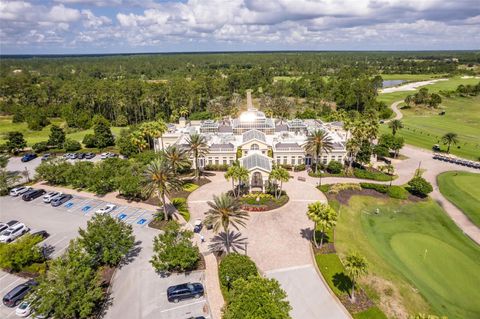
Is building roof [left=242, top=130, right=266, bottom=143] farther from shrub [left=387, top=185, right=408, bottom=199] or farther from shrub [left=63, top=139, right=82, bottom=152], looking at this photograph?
shrub [left=63, top=139, right=82, bottom=152]

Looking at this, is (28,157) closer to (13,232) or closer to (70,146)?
(70,146)

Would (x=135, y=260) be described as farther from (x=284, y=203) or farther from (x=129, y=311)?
(x=284, y=203)

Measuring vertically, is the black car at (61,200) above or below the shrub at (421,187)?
below

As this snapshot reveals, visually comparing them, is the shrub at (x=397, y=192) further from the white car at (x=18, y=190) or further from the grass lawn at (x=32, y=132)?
the grass lawn at (x=32, y=132)

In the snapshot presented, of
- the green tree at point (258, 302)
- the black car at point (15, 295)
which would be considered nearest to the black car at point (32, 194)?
the black car at point (15, 295)

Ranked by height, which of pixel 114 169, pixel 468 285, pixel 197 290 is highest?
pixel 114 169

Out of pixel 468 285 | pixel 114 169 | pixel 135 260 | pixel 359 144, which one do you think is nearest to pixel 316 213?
pixel 468 285
